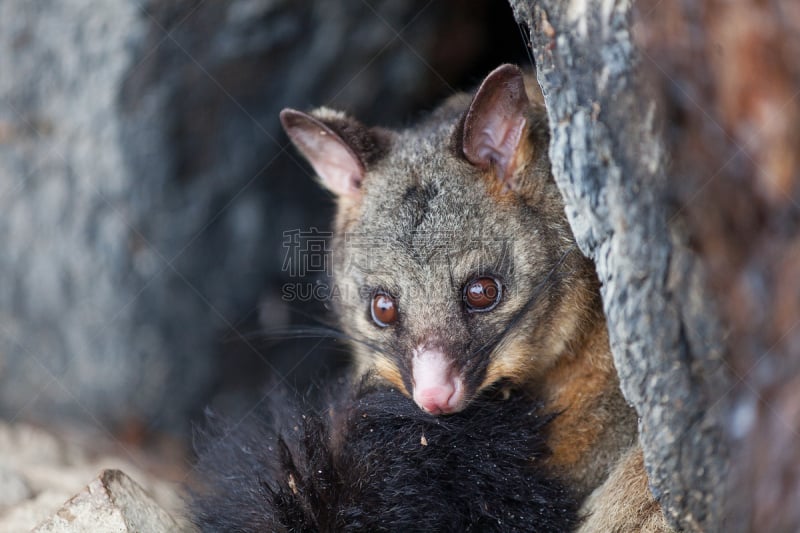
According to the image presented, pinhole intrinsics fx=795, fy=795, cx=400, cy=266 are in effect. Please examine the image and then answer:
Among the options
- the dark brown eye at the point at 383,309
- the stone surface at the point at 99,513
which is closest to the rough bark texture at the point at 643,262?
the dark brown eye at the point at 383,309

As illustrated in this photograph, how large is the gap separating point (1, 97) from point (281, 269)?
6.00ft

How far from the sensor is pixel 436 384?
2.72 meters

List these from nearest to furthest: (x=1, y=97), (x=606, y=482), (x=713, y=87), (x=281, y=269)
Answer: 1. (x=713, y=87)
2. (x=606, y=482)
3. (x=1, y=97)
4. (x=281, y=269)

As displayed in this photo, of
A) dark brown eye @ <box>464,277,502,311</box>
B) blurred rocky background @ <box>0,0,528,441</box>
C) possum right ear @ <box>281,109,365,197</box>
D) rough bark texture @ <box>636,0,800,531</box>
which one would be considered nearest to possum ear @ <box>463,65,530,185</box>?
dark brown eye @ <box>464,277,502,311</box>

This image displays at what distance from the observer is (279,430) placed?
2.83 m

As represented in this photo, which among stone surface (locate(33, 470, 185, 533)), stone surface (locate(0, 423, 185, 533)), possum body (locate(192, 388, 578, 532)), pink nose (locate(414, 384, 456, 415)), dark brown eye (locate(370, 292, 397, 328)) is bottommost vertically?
stone surface (locate(0, 423, 185, 533))

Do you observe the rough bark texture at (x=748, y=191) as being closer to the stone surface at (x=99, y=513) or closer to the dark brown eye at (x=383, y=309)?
the dark brown eye at (x=383, y=309)

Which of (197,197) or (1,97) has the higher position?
(1,97)

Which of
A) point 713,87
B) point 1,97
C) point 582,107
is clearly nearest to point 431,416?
point 582,107

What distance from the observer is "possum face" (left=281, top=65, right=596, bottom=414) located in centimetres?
288

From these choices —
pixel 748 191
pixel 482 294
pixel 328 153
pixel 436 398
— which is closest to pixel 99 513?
pixel 436 398

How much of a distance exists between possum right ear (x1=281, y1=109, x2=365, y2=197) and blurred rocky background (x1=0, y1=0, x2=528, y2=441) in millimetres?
728

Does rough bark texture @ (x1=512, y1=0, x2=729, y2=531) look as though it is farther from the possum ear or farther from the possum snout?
the possum snout

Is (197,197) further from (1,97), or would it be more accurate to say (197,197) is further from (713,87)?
(713,87)
